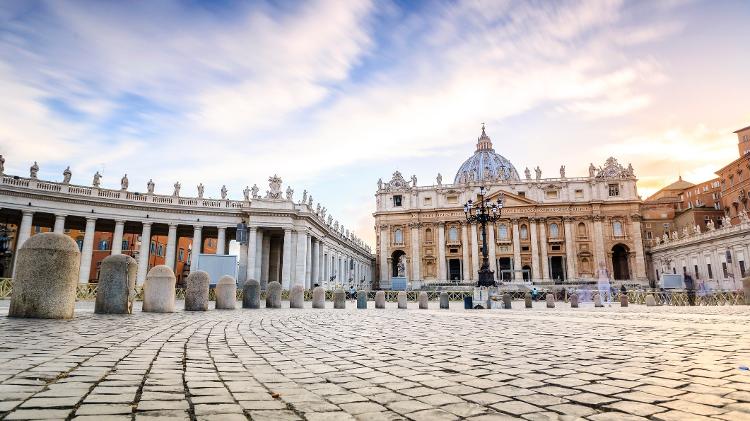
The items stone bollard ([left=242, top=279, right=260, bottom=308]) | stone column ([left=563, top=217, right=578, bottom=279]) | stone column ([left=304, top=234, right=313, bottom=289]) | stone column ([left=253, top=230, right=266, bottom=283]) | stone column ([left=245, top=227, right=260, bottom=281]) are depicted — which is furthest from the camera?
stone column ([left=563, top=217, right=578, bottom=279])

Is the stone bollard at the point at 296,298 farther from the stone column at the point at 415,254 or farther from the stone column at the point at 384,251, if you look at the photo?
the stone column at the point at 384,251

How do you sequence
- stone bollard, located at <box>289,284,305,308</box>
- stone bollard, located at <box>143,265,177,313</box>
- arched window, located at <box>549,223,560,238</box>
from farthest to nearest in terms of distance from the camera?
arched window, located at <box>549,223,560,238</box>
stone bollard, located at <box>289,284,305,308</box>
stone bollard, located at <box>143,265,177,313</box>

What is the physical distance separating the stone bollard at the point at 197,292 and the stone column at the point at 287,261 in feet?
92.2

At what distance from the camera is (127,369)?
4.84 metres

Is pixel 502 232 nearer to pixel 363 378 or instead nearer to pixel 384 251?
pixel 384 251

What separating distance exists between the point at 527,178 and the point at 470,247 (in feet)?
52.6

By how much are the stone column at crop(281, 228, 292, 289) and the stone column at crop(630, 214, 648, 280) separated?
53.8 metres

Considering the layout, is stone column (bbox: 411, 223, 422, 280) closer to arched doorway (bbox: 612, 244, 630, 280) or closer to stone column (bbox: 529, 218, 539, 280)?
A: stone column (bbox: 529, 218, 539, 280)

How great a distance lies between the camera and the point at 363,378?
4828 mm

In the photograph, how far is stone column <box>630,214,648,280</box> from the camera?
67375mm

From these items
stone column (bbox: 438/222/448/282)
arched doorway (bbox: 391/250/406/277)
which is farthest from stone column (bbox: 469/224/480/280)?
arched doorway (bbox: 391/250/406/277)

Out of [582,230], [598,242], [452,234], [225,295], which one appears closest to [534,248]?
[582,230]

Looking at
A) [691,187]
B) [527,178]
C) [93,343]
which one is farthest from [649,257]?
[93,343]

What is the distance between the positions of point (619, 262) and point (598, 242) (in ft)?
29.2
